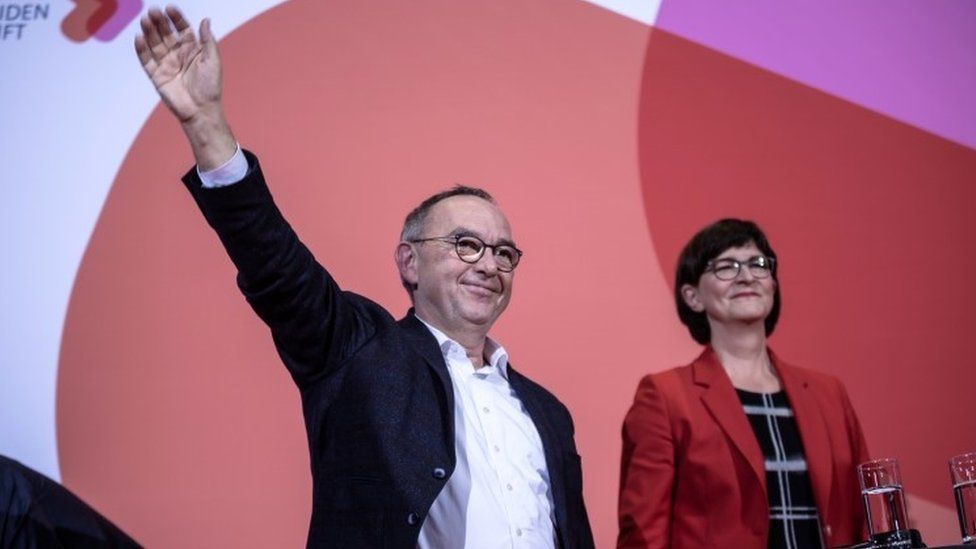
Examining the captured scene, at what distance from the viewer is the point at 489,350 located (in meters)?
2.78

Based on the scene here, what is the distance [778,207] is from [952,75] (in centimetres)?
83

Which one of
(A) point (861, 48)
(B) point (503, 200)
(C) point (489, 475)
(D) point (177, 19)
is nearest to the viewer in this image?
(D) point (177, 19)

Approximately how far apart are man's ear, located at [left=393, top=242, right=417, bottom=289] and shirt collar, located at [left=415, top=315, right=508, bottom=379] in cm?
10

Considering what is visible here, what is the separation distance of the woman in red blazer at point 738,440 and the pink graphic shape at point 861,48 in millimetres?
853

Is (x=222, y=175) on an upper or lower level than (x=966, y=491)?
upper

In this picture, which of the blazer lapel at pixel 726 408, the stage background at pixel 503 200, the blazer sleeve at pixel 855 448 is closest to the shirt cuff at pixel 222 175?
the stage background at pixel 503 200

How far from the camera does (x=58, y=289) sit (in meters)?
3.28

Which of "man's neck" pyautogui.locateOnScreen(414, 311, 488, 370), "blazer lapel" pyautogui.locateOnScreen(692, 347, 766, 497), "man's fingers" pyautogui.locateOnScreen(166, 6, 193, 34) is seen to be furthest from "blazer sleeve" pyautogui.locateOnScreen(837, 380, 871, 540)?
"man's fingers" pyautogui.locateOnScreen(166, 6, 193, 34)

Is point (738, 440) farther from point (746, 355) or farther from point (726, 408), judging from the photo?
point (746, 355)

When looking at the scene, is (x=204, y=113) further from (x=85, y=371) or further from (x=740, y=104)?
(x=740, y=104)

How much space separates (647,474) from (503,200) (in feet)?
3.34

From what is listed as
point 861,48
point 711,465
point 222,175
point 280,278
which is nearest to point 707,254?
point 711,465

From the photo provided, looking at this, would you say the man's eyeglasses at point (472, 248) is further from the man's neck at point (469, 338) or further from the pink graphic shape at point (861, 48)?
the pink graphic shape at point (861, 48)

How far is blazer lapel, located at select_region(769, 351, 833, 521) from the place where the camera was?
2.86 meters
